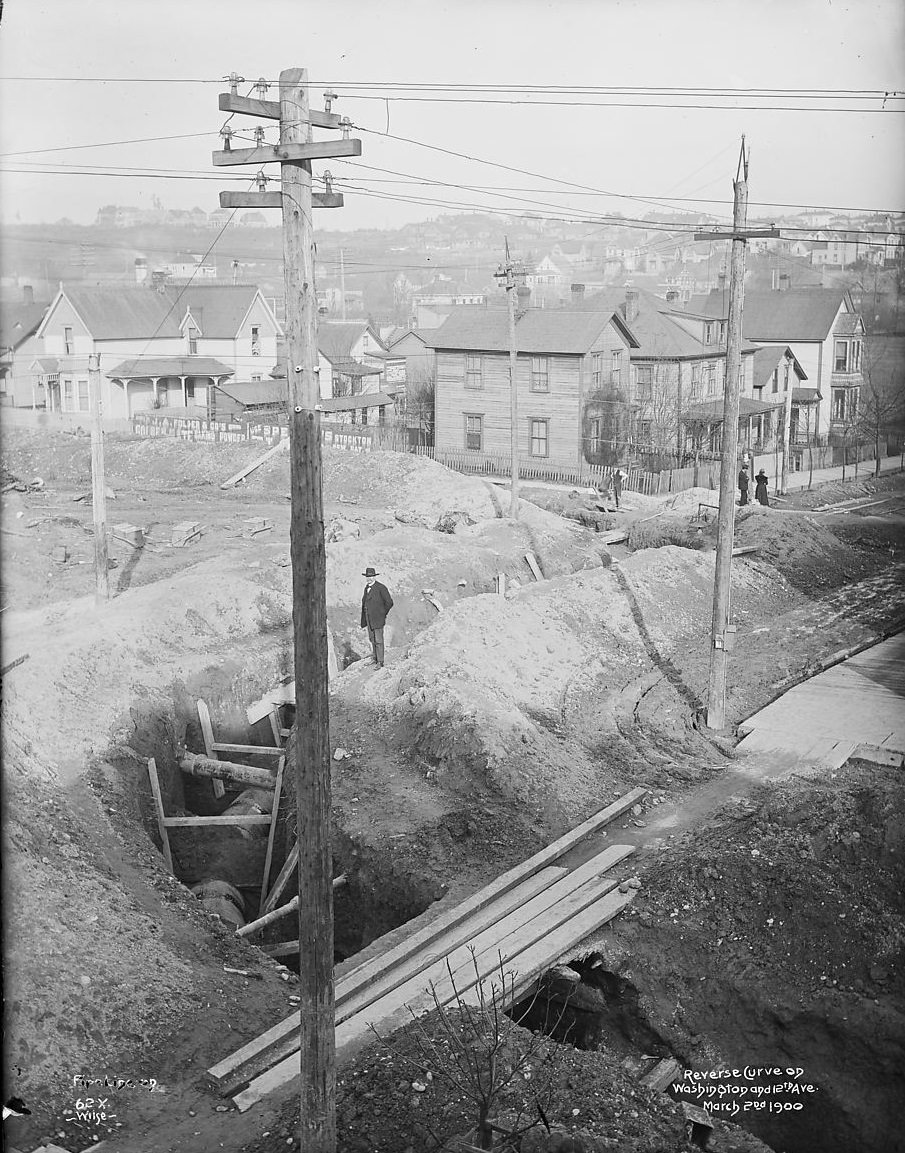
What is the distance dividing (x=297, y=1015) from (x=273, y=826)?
432 centimetres

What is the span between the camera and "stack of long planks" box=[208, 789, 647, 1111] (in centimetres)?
910

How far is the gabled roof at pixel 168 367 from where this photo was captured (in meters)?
47.9

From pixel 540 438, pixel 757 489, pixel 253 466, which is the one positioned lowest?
pixel 757 489

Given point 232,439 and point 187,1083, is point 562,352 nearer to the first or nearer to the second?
point 232,439

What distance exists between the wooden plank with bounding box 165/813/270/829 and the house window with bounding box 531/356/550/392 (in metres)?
31.6

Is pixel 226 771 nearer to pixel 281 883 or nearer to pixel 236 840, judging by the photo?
pixel 236 840

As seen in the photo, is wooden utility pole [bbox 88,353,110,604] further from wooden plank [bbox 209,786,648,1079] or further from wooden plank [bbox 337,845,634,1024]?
wooden plank [bbox 337,845,634,1024]

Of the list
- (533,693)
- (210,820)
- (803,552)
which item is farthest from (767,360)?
(210,820)

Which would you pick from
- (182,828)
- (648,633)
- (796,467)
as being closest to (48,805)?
(182,828)

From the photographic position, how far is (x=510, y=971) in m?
9.70

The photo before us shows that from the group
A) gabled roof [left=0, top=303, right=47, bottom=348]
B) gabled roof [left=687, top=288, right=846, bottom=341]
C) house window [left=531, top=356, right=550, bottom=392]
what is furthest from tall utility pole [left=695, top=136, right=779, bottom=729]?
gabled roof [left=687, top=288, right=846, bottom=341]

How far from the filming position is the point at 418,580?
916 inches

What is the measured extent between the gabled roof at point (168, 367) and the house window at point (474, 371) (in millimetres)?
12589

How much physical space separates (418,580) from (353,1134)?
623 inches
